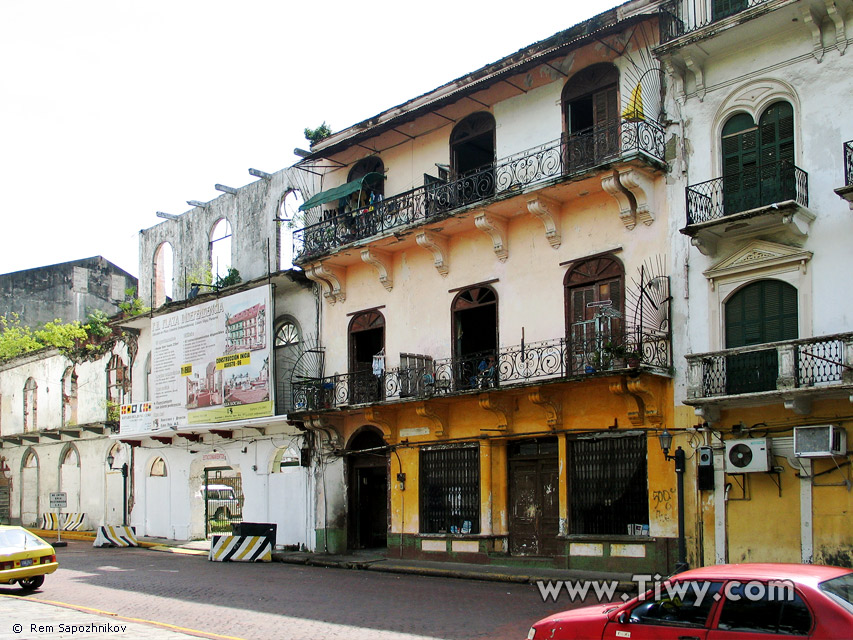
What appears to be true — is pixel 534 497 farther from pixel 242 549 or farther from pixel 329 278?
pixel 329 278

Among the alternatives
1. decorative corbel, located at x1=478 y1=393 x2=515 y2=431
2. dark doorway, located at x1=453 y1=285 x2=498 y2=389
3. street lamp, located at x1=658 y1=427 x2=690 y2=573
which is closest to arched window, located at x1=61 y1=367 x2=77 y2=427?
dark doorway, located at x1=453 y1=285 x2=498 y2=389

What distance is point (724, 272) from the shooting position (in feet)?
52.6

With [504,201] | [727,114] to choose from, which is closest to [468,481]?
[504,201]

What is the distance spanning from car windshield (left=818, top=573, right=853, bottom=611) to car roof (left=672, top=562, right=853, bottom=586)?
46 millimetres

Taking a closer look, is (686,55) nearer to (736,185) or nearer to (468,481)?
(736,185)

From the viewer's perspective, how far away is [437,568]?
19094 mm

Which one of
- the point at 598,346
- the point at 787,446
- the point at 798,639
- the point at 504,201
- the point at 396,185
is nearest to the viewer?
the point at 798,639

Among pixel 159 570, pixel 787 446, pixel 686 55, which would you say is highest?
pixel 686 55

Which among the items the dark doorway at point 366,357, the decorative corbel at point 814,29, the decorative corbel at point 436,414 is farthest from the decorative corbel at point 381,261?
the decorative corbel at point 814,29

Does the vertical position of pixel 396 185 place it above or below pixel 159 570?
above

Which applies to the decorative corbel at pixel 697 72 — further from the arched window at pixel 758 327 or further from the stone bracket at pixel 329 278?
the stone bracket at pixel 329 278

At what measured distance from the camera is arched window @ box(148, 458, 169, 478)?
29.9 meters

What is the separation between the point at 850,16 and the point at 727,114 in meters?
2.56

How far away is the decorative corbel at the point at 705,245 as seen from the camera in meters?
16.1
